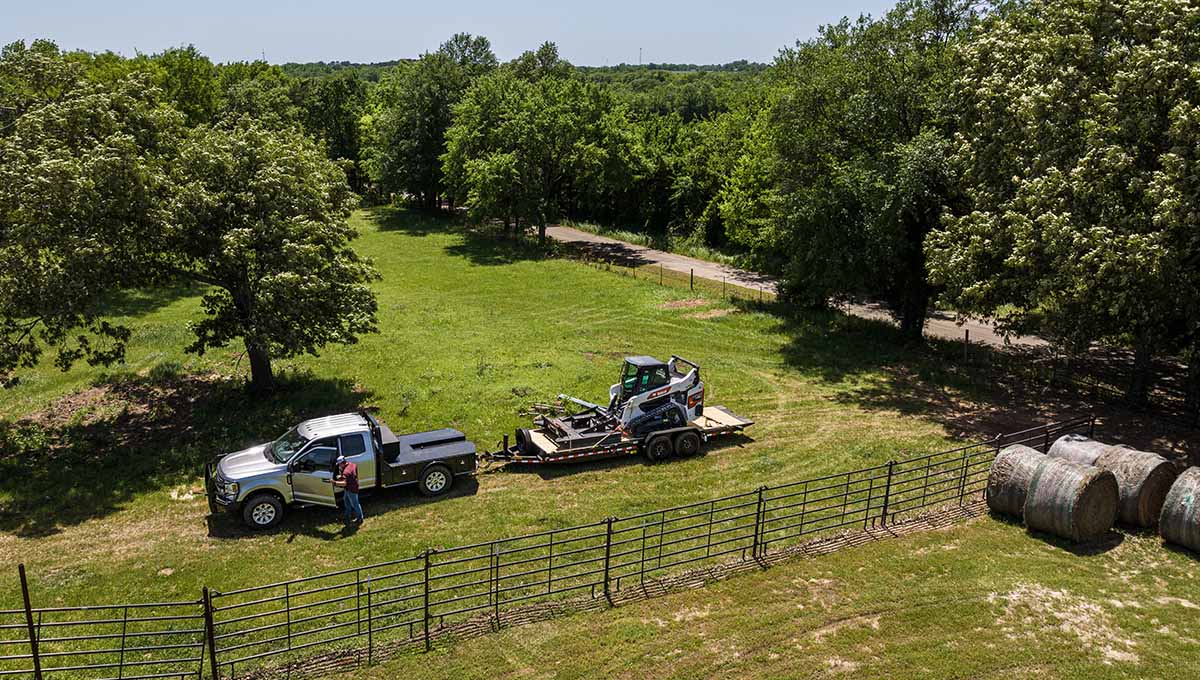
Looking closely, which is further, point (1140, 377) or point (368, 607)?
point (1140, 377)

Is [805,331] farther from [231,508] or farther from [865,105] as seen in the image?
[231,508]

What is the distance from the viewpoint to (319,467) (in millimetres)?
17828

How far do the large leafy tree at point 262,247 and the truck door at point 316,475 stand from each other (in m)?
6.46

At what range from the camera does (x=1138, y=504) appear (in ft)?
54.7

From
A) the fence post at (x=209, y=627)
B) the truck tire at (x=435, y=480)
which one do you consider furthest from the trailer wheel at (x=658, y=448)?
the fence post at (x=209, y=627)

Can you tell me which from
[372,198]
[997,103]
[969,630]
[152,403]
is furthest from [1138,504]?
[372,198]

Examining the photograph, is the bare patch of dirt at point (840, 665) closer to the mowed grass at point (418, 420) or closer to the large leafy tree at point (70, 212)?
the mowed grass at point (418, 420)

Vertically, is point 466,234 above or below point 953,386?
above

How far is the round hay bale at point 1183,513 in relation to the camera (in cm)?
1577

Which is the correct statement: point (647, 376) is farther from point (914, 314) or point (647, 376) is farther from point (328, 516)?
point (914, 314)

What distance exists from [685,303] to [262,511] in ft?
87.7

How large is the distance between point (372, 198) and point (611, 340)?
2261 inches

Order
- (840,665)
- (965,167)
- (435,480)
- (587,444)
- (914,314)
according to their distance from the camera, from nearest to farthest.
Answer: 1. (840,665)
2. (435,480)
3. (587,444)
4. (965,167)
5. (914,314)

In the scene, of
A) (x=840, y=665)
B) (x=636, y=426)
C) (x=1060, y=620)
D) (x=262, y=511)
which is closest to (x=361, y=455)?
(x=262, y=511)
